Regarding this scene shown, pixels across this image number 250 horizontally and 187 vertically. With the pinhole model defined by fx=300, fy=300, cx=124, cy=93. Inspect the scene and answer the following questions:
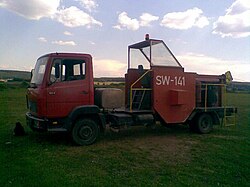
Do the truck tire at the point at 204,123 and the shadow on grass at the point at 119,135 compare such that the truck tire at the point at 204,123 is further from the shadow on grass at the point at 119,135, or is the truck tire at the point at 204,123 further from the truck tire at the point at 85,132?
the truck tire at the point at 85,132

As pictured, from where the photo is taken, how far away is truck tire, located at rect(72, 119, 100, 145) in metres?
8.80

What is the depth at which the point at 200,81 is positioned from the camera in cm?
1142

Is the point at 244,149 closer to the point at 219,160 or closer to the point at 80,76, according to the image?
the point at 219,160

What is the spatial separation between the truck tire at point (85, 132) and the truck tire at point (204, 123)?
168 inches

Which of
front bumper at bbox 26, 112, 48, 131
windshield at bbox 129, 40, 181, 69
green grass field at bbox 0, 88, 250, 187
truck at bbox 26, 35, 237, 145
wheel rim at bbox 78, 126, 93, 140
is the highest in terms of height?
windshield at bbox 129, 40, 181, 69

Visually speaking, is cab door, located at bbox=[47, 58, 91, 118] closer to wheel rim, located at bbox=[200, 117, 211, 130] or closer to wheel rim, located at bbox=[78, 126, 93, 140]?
wheel rim, located at bbox=[78, 126, 93, 140]

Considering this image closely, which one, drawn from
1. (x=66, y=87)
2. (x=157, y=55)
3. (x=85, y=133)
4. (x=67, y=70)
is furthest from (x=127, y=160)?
(x=157, y=55)

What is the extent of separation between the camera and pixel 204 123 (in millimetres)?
11578

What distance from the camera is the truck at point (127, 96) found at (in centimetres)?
856

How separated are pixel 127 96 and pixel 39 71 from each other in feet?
11.7

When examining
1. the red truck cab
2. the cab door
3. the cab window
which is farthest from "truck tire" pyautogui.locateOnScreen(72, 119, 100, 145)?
the cab window

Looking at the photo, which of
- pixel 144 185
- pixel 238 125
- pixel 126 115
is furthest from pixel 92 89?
pixel 238 125

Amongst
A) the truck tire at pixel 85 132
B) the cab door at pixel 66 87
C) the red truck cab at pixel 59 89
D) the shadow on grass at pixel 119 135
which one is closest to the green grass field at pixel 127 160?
the shadow on grass at pixel 119 135

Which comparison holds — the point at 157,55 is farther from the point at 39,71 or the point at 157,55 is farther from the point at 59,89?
the point at 39,71
